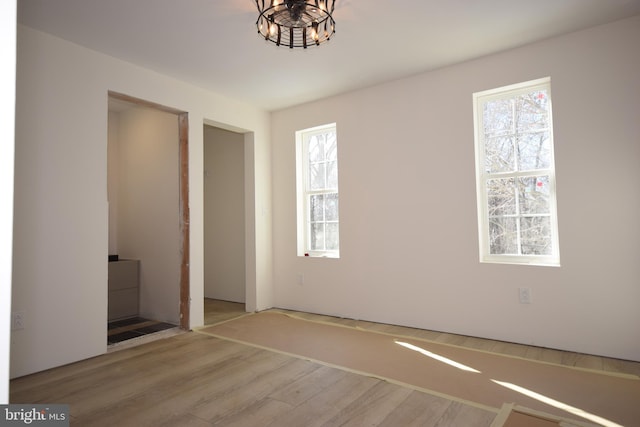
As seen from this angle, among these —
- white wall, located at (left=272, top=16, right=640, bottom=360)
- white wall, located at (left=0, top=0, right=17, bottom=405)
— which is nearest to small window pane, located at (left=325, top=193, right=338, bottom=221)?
white wall, located at (left=272, top=16, right=640, bottom=360)

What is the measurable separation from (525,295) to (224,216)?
409 centimetres

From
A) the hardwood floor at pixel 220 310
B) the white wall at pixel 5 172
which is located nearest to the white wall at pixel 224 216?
the hardwood floor at pixel 220 310

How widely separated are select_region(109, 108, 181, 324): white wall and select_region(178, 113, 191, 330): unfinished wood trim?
0.45 ft

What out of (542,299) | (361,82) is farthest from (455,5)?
(542,299)

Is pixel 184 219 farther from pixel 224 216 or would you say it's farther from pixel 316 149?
pixel 316 149

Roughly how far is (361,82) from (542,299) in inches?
109

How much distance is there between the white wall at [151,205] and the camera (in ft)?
13.9

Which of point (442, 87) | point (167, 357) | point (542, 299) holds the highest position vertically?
point (442, 87)

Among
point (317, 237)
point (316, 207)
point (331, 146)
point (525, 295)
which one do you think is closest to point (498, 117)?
point (525, 295)

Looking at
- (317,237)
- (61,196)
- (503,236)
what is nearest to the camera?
(61,196)

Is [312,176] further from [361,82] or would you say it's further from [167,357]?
[167,357]

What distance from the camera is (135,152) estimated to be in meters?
4.77

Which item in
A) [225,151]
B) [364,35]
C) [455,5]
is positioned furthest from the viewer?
[225,151]

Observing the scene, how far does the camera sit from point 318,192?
15.5 ft
